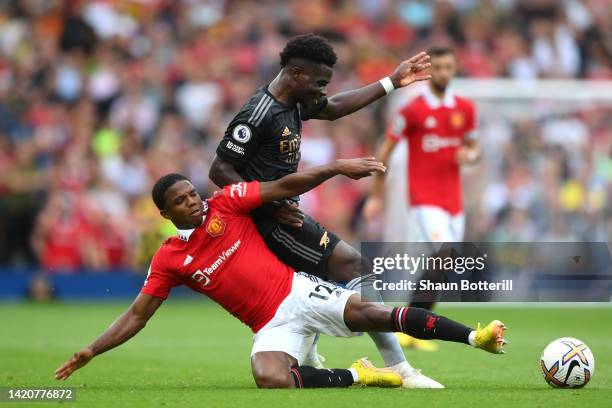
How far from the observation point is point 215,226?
27.8ft

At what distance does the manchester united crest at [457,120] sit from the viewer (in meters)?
12.6

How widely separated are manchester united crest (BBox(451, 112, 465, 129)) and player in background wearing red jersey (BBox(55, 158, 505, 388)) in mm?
4450

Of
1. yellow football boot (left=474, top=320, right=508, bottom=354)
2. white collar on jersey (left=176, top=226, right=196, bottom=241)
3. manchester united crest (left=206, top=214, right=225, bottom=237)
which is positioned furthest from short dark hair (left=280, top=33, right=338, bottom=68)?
yellow football boot (left=474, top=320, right=508, bottom=354)

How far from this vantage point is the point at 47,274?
63.1 ft

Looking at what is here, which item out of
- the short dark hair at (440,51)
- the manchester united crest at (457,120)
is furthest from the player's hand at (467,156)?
the short dark hair at (440,51)

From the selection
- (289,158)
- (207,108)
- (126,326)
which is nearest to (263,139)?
(289,158)

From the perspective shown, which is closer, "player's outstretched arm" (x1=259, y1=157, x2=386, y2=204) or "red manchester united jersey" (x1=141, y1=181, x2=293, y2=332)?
"player's outstretched arm" (x1=259, y1=157, x2=386, y2=204)

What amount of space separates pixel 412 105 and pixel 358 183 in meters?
7.09

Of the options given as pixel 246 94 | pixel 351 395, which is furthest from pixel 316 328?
pixel 246 94

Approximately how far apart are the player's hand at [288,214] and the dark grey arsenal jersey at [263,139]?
31cm

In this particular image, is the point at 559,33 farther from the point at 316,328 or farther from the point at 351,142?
the point at 316,328

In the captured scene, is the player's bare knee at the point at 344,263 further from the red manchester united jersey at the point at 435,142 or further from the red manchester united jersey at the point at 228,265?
the red manchester united jersey at the point at 435,142

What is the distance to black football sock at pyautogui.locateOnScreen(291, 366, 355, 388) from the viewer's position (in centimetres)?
831

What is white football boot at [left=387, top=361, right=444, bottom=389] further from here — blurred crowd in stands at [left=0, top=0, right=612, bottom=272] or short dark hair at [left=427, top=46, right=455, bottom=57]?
blurred crowd in stands at [left=0, top=0, right=612, bottom=272]
